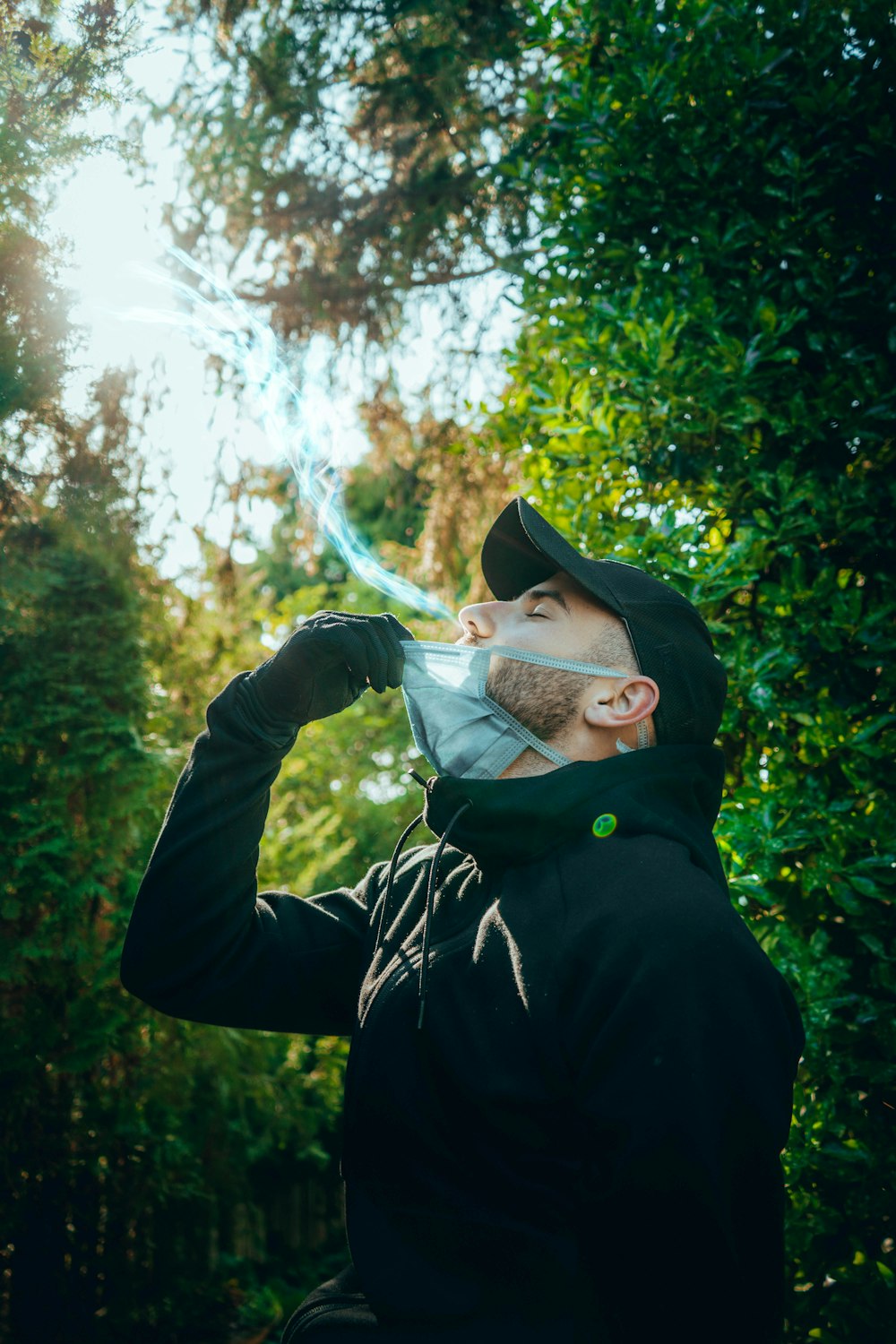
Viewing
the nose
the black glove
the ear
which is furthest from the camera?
the nose

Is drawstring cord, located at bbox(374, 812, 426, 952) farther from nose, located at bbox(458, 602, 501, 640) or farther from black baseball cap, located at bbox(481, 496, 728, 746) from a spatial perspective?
black baseball cap, located at bbox(481, 496, 728, 746)

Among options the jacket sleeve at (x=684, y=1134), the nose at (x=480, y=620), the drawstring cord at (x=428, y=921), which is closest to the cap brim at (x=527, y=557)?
the nose at (x=480, y=620)

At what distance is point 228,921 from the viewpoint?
7.04ft

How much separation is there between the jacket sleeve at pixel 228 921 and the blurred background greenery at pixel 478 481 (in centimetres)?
122

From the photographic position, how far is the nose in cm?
229

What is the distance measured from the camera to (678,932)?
4.94ft

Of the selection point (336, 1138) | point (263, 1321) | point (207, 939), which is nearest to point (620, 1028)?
point (207, 939)

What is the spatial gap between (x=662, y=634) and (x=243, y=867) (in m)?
1.15

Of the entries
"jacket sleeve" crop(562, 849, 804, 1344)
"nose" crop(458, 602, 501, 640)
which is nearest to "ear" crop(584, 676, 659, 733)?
"nose" crop(458, 602, 501, 640)

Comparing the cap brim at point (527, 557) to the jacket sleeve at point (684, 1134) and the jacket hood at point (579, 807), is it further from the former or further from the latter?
the jacket sleeve at point (684, 1134)

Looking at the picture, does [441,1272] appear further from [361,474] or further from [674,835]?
[361,474]

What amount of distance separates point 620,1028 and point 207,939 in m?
1.08

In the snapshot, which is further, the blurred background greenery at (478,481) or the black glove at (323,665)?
the blurred background greenery at (478,481)

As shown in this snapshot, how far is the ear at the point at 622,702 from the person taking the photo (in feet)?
6.74
